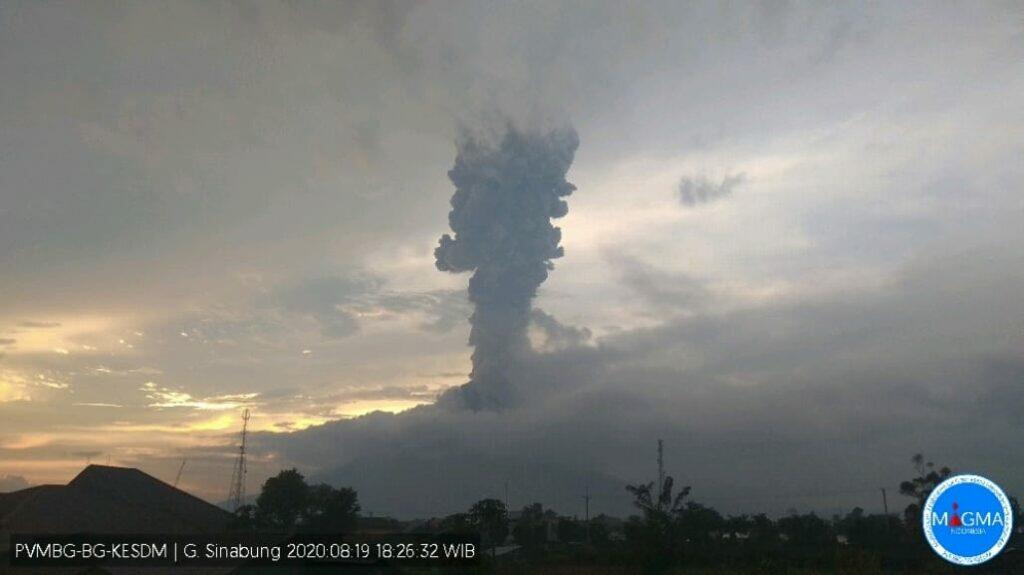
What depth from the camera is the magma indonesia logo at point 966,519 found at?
43.1 feet

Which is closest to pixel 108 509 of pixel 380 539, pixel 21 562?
pixel 21 562

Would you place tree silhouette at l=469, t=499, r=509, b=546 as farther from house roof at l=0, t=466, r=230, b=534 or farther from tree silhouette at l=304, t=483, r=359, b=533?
house roof at l=0, t=466, r=230, b=534

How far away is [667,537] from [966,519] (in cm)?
3247

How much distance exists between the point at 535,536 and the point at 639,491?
65.2ft

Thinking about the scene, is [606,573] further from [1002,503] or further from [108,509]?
[108,509]

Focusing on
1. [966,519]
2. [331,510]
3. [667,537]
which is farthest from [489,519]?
[966,519]

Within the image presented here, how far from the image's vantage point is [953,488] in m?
A: 13.5

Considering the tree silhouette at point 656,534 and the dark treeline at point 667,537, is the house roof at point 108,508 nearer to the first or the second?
the dark treeline at point 667,537

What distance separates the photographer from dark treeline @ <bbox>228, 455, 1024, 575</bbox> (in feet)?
127

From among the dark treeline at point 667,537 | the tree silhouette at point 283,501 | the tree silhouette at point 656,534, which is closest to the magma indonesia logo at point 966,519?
the dark treeline at point 667,537

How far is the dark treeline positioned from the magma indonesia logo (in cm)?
157

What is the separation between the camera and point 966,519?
43.7 ft

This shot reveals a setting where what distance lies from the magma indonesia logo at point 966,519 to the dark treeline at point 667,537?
1569mm

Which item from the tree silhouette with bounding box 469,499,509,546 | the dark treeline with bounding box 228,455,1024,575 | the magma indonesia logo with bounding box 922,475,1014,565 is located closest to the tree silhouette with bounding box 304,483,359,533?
the dark treeline with bounding box 228,455,1024,575
